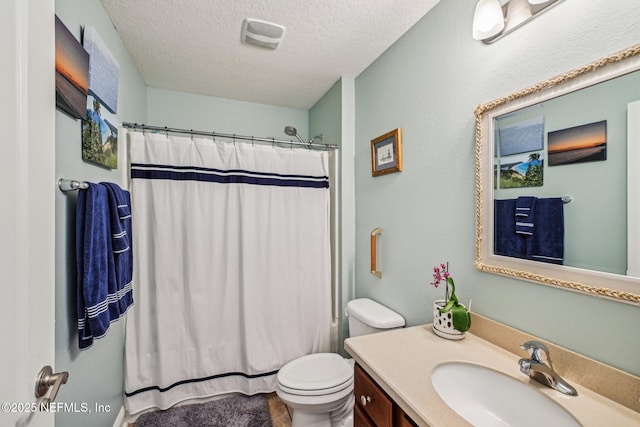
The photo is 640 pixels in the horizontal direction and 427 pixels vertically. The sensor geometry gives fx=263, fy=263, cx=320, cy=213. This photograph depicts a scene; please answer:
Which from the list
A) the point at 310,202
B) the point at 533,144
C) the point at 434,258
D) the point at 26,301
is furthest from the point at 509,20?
the point at 26,301

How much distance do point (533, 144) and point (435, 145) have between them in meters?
0.46

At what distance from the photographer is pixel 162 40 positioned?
1646 millimetres

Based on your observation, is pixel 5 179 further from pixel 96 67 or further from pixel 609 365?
pixel 609 365

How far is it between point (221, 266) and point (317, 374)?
93 centimetres

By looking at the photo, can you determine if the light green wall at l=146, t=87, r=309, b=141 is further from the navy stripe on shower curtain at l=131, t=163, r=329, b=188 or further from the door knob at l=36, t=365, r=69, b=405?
the door knob at l=36, t=365, r=69, b=405

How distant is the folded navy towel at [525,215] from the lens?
37.3 inches

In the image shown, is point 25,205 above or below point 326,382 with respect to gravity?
above

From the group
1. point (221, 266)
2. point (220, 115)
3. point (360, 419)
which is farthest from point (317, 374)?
point (220, 115)

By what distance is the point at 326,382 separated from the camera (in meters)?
1.43

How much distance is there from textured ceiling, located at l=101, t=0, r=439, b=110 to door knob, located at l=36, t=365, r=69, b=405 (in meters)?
1.62

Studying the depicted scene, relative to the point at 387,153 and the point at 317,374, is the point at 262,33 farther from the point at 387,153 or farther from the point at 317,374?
the point at 317,374

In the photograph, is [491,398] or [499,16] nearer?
[491,398]

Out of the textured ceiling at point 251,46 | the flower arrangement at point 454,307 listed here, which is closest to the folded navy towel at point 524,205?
the flower arrangement at point 454,307

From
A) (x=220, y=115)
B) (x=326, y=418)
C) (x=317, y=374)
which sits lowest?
(x=326, y=418)
